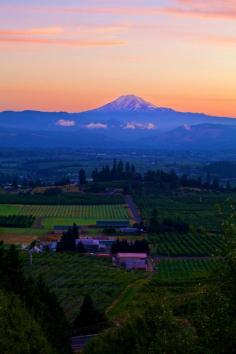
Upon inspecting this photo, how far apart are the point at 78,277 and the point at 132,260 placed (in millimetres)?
8407

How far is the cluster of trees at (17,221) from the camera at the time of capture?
192ft

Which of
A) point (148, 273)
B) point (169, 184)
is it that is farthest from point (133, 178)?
point (148, 273)

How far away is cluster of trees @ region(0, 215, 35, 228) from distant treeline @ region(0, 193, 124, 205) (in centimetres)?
1136

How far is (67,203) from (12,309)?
56519 millimetres

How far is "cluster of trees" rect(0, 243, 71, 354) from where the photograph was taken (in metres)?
15.5

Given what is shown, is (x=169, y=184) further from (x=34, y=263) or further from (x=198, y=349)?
(x=198, y=349)

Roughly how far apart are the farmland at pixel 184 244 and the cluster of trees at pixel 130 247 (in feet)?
2.60

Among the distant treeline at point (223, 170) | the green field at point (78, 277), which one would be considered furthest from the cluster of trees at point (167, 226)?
the distant treeline at point (223, 170)

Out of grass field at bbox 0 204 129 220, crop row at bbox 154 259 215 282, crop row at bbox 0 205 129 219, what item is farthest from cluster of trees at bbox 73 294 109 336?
crop row at bbox 0 205 129 219

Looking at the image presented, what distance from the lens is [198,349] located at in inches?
367

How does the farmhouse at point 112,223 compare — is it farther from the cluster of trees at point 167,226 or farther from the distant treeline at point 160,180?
the distant treeline at point 160,180

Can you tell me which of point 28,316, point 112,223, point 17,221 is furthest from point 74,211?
point 28,316

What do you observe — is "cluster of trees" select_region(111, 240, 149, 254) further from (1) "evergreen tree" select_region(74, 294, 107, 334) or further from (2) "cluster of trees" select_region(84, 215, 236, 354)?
(2) "cluster of trees" select_region(84, 215, 236, 354)

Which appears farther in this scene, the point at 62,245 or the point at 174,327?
the point at 62,245
